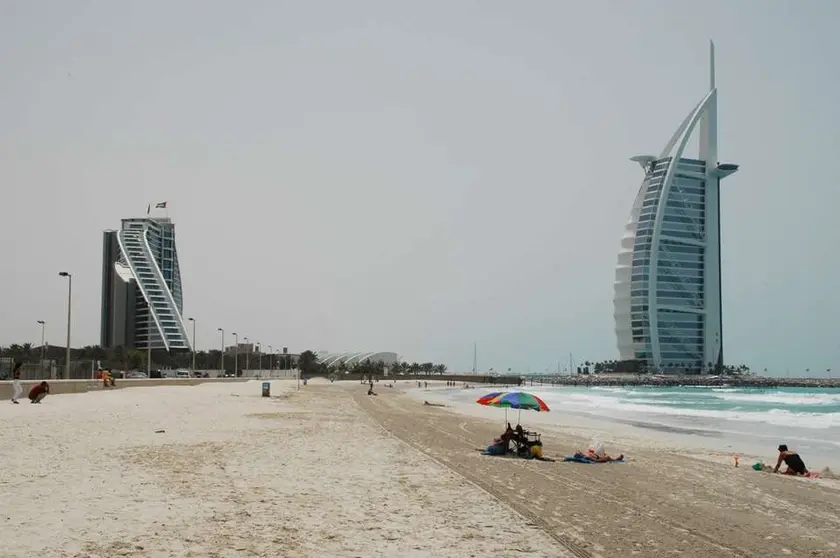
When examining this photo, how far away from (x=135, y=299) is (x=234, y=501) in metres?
195

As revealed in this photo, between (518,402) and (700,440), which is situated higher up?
(518,402)

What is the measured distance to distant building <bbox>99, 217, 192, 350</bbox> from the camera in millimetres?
190125

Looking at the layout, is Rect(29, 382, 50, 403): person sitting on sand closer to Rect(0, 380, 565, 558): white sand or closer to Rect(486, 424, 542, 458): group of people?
Rect(0, 380, 565, 558): white sand

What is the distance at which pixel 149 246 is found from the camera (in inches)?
7790

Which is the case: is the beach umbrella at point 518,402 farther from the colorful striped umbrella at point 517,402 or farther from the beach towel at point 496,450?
the beach towel at point 496,450

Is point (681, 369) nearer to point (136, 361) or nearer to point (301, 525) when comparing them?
point (136, 361)

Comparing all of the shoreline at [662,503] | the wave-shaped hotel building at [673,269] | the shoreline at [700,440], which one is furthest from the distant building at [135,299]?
the shoreline at [662,503]

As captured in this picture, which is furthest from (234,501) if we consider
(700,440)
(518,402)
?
(700,440)

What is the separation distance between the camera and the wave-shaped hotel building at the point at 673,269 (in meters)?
173

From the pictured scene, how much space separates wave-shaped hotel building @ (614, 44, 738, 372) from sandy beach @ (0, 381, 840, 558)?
160240 millimetres

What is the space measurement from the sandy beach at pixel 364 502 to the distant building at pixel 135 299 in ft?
592

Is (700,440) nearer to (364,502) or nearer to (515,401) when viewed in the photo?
(515,401)

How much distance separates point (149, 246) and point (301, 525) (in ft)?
659

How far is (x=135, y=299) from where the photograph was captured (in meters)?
193
